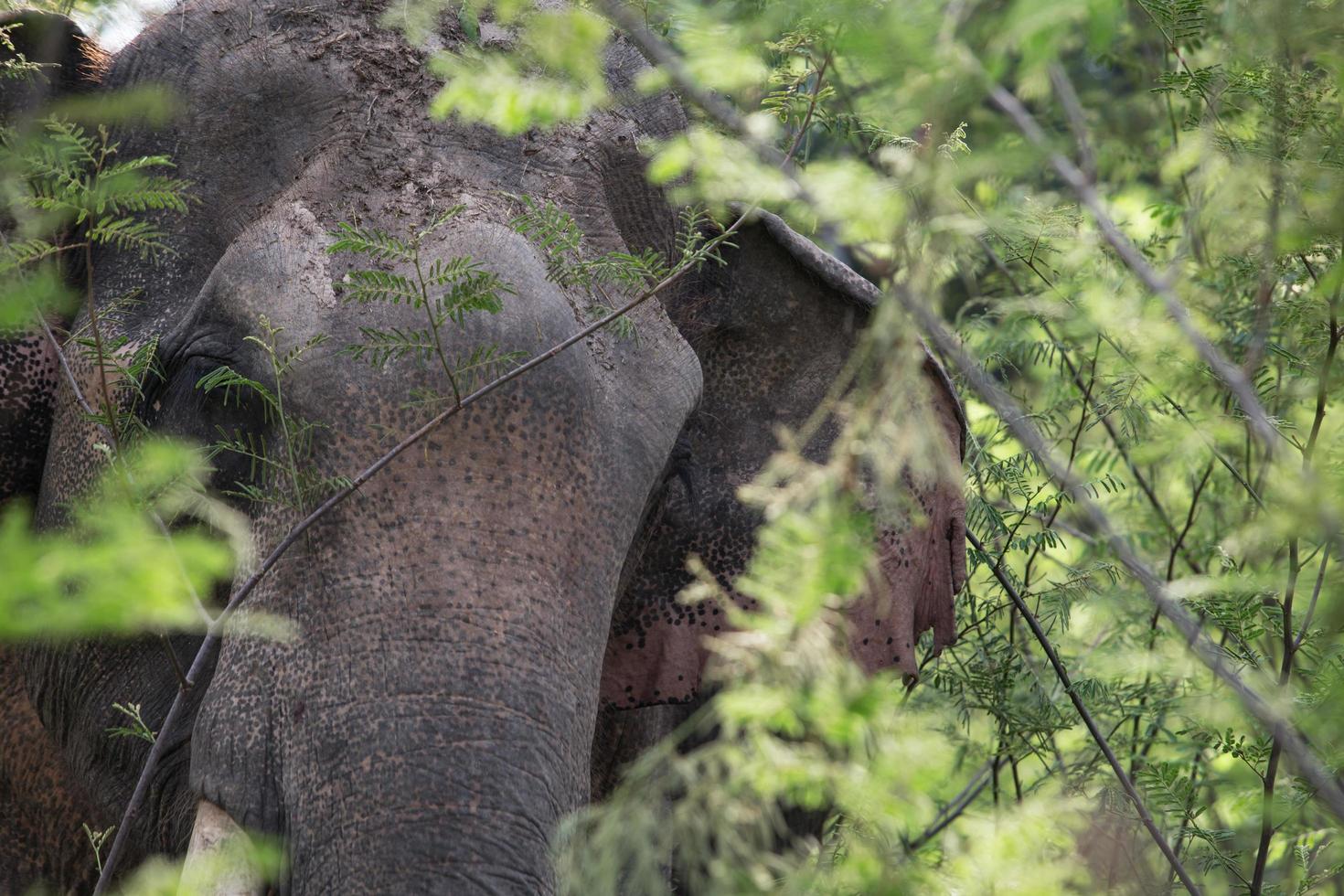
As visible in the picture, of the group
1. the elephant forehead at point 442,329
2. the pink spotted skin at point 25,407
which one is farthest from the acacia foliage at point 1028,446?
the pink spotted skin at point 25,407

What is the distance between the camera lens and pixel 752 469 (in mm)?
2936

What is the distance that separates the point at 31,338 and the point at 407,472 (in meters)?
0.98

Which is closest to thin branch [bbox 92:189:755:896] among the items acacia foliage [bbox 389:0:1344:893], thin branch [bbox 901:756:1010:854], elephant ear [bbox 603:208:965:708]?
acacia foliage [bbox 389:0:1344:893]

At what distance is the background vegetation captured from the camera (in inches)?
54.9

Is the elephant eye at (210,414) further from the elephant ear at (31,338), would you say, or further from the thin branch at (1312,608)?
the thin branch at (1312,608)

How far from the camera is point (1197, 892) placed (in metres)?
2.71

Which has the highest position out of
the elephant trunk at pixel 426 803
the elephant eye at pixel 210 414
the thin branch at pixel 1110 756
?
the elephant eye at pixel 210 414

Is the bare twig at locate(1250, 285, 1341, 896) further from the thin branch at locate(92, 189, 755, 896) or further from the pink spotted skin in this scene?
the pink spotted skin

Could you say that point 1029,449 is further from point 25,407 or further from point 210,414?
point 25,407

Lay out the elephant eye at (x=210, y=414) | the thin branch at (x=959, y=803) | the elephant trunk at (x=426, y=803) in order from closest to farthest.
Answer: the elephant trunk at (x=426, y=803)
the elephant eye at (x=210, y=414)
the thin branch at (x=959, y=803)

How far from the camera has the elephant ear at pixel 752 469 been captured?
2.82 metres

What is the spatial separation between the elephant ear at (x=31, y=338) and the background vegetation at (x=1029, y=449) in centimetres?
50

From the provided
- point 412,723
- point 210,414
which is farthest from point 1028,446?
point 210,414

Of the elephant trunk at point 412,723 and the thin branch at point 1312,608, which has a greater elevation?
the elephant trunk at point 412,723
